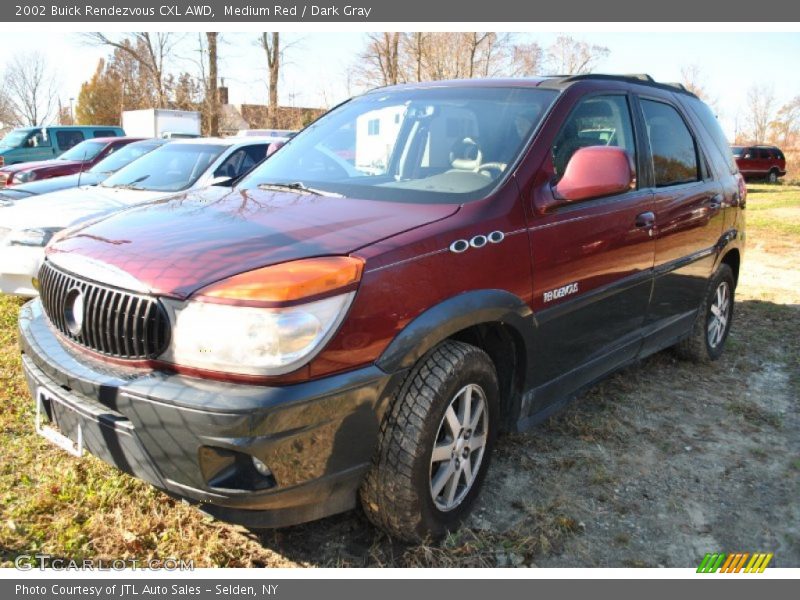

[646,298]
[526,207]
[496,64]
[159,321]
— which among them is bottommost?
[646,298]

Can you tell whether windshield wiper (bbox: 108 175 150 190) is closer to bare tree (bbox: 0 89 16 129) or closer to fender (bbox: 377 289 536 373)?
fender (bbox: 377 289 536 373)

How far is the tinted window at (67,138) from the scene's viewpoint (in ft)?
54.8

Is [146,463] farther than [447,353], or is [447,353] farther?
[447,353]

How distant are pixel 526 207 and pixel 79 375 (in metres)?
1.86

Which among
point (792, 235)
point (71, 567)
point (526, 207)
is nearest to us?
point (71, 567)

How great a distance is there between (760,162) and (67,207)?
103 ft

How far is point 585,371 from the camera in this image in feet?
10.8

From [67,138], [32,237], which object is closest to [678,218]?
[32,237]

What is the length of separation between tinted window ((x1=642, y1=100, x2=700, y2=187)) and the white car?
2.85 metres

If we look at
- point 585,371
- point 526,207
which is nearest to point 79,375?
point 526,207

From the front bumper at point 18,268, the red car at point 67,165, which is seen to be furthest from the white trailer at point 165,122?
the front bumper at point 18,268

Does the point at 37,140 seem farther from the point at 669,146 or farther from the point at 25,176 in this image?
the point at 669,146

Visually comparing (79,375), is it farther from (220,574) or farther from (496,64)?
(496,64)
